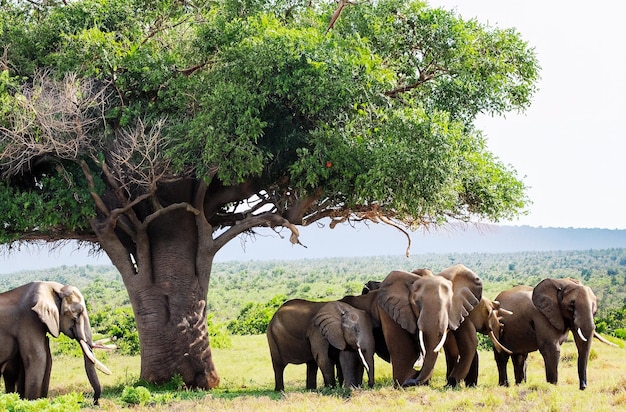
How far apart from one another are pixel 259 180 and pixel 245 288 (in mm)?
55943

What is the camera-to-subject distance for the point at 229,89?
17922 millimetres

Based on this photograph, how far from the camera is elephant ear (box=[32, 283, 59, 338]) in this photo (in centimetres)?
1521

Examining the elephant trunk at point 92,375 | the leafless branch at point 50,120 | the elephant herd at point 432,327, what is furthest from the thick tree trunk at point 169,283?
the elephant trunk at point 92,375

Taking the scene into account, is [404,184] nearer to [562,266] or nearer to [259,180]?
[259,180]

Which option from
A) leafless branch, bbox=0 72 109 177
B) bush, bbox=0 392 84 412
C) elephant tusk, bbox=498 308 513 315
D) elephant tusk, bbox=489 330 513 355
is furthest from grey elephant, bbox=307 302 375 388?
leafless branch, bbox=0 72 109 177

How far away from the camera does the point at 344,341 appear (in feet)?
55.6

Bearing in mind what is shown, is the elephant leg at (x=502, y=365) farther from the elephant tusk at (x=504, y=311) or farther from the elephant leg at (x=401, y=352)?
the elephant leg at (x=401, y=352)

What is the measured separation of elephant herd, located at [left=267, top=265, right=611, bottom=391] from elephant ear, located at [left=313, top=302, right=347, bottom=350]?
0.02 m

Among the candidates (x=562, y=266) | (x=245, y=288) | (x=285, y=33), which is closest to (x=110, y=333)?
(x=285, y=33)

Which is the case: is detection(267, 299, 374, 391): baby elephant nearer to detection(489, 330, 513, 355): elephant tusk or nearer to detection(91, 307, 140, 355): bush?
detection(489, 330, 513, 355): elephant tusk

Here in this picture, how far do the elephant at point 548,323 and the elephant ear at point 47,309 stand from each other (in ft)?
27.3

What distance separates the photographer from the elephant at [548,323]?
→ 16.1m

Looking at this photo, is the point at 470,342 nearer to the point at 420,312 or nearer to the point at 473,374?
the point at 473,374

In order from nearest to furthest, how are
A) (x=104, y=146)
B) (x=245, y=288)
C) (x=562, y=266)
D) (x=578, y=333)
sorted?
(x=578, y=333), (x=104, y=146), (x=245, y=288), (x=562, y=266)
